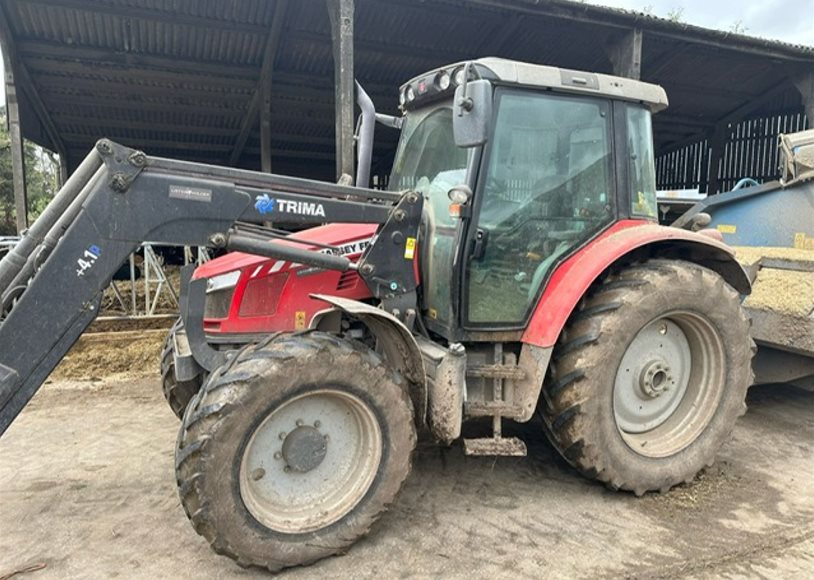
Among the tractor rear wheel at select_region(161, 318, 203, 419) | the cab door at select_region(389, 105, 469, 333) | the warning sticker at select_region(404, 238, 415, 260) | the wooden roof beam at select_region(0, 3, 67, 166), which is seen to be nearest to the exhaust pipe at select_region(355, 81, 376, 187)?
the cab door at select_region(389, 105, 469, 333)

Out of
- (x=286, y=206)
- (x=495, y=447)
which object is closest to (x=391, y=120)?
(x=286, y=206)

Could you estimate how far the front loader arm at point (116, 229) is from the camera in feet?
7.54

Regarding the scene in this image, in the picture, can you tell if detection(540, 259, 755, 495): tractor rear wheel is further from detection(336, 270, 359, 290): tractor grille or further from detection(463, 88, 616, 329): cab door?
detection(336, 270, 359, 290): tractor grille

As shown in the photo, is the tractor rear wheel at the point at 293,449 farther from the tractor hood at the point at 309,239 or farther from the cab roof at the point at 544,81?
the cab roof at the point at 544,81

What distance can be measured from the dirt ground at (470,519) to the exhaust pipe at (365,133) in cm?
178

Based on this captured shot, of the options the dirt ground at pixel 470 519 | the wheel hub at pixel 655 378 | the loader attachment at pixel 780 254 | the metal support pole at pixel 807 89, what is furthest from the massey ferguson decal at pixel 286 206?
the metal support pole at pixel 807 89

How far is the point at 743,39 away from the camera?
807cm

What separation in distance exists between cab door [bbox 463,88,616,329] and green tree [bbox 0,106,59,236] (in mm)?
13810

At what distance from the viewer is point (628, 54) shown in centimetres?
750

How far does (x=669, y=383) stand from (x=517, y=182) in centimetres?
150

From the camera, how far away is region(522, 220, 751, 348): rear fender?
295 centimetres

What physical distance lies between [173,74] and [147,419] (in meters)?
6.57

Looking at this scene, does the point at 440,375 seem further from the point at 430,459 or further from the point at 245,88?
the point at 245,88

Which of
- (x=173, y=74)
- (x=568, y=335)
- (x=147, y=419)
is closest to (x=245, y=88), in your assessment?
(x=173, y=74)
